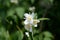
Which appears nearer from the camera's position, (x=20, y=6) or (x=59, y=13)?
(x=20, y=6)

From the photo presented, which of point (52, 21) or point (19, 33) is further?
point (52, 21)

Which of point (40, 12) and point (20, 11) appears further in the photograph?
point (40, 12)

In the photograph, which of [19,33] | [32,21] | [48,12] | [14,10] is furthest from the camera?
[48,12]

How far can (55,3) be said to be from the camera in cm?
287

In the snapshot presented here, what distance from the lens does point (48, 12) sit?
2.81 metres

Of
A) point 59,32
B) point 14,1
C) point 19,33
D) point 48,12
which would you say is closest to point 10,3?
point 14,1

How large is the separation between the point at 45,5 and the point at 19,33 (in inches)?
59.8

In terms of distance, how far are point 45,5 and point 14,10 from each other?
51 centimetres

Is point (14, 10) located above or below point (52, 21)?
above

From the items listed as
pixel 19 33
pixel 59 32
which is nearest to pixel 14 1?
pixel 59 32

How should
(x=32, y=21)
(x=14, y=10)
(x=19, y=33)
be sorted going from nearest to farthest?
(x=19, y=33), (x=32, y=21), (x=14, y=10)

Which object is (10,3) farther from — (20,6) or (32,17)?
(32,17)

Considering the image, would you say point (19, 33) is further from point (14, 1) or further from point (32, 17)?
point (14, 1)

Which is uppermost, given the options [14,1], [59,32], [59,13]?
[14,1]
